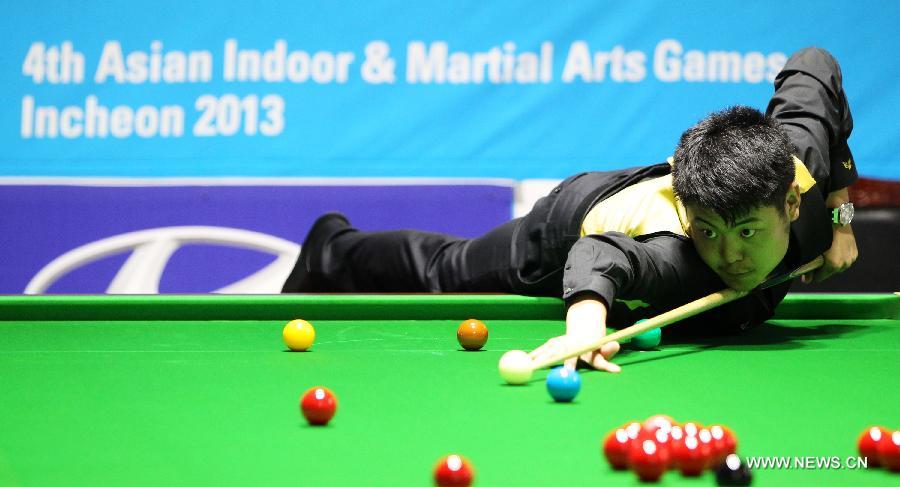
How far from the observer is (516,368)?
171 centimetres

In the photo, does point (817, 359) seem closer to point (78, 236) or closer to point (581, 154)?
point (581, 154)

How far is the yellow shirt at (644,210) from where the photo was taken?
8.21 ft

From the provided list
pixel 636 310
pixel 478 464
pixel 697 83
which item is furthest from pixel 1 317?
pixel 697 83

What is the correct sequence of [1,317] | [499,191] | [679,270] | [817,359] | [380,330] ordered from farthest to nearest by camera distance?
[499,191]
[1,317]
[380,330]
[679,270]
[817,359]

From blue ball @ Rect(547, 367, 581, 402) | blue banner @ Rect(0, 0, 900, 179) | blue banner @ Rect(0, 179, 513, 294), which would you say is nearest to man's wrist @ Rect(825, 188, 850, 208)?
blue banner @ Rect(0, 0, 900, 179)

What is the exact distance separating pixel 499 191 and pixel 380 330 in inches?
71.5

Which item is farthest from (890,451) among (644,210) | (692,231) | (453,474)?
(644,210)

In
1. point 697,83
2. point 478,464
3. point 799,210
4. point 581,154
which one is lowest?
point 478,464

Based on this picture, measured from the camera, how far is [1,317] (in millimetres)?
2721

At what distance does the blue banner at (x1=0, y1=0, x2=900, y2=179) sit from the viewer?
14.0 ft

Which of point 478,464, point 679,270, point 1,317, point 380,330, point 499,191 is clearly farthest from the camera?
point 499,191

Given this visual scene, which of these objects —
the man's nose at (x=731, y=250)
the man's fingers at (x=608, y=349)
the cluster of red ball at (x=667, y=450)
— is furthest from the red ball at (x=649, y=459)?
the man's nose at (x=731, y=250)

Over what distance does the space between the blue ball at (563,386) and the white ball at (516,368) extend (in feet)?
0.41

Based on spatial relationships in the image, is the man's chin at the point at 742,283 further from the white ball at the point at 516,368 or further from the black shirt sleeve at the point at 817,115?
the white ball at the point at 516,368
